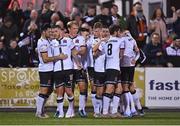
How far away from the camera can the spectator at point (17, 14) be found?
2725 centimetres

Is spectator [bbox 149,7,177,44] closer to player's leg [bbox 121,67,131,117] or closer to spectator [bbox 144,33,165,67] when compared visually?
spectator [bbox 144,33,165,67]

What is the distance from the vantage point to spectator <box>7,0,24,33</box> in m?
27.2

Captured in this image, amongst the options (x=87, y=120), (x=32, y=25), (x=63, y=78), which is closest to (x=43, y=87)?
(x=63, y=78)

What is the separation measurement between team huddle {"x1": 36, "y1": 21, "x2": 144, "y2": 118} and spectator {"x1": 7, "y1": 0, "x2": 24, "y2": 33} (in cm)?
499

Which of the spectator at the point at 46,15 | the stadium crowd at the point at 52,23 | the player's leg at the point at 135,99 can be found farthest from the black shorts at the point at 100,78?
the spectator at the point at 46,15

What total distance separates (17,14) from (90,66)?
5612 mm

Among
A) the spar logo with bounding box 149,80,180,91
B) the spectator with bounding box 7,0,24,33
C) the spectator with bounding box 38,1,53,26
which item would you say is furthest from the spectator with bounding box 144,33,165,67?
the spectator with bounding box 7,0,24,33

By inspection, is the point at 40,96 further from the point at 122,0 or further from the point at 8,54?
the point at 122,0

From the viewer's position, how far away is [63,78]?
21953 millimetres

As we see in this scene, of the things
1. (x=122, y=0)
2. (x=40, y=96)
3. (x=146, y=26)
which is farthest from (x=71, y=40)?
(x=122, y=0)

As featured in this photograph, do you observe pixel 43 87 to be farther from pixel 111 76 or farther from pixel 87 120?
pixel 111 76

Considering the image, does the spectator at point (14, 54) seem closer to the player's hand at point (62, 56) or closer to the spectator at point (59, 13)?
the spectator at point (59, 13)

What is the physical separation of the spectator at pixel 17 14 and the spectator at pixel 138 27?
3.53 metres

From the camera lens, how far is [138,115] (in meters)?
23.1
